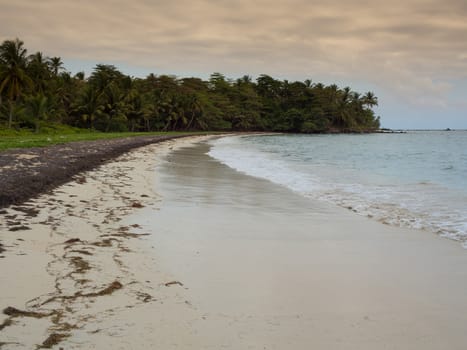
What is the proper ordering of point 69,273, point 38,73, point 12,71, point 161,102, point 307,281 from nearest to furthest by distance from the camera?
point 69,273, point 307,281, point 12,71, point 38,73, point 161,102

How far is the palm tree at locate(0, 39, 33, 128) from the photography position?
113 ft

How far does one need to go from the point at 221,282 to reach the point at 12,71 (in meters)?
36.8

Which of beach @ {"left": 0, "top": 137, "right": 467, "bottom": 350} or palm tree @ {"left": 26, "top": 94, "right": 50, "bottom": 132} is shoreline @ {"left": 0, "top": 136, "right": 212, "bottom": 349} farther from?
palm tree @ {"left": 26, "top": 94, "right": 50, "bottom": 132}

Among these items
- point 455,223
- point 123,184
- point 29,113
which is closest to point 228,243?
point 455,223

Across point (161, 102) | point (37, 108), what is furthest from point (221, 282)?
point (161, 102)

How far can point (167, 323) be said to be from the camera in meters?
2.86

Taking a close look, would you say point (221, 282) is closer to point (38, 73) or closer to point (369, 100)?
point (38, 73)

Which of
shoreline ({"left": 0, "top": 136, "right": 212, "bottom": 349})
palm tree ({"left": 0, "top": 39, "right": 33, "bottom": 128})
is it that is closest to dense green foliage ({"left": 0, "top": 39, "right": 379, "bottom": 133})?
palm tree ({"left": 0, "top": 39, "right": 33, "bottom": 128})

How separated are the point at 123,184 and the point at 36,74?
3947cm

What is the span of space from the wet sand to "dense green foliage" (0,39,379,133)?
32.9 m

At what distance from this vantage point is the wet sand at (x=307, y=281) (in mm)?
2795

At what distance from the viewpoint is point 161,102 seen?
6519cm

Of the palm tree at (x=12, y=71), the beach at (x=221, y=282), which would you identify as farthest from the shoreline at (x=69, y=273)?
the palm tree at (x=12, y=71)

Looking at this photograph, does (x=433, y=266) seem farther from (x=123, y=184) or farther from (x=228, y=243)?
(x=123, y=184)
